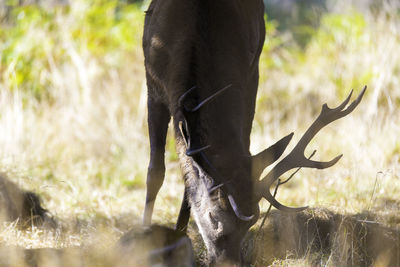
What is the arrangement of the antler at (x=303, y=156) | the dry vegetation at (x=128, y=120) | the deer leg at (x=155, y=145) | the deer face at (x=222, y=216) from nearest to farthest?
1. the deer face at (x=222, y=216)
2. the antler at (x=303, y=156)
3. the deer leg at (x=155, y=145)
4. the dry vegetation at (x=128, y=120)

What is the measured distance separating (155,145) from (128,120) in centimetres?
328

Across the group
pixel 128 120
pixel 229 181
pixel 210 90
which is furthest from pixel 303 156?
pixel 128 120

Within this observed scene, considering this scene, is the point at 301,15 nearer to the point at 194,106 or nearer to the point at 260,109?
the point at 260,109

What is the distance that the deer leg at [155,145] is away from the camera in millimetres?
4789

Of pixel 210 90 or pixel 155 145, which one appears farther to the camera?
pixel 155 145

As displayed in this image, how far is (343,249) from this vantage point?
13.1 feet

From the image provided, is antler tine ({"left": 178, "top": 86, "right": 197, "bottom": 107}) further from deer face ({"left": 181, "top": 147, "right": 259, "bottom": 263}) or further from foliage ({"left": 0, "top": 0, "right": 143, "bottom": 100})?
foliage ({"left": 0, "top": 0, "right": 143, "bottom": 100})

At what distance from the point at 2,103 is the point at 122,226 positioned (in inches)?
128

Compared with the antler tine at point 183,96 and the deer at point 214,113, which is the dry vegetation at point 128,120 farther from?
the antler tine at point 183,96

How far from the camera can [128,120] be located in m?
8.12

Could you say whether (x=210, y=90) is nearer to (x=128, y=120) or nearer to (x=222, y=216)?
(x=222, y=216)

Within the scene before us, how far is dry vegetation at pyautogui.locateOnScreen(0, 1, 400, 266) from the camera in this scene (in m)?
5.29

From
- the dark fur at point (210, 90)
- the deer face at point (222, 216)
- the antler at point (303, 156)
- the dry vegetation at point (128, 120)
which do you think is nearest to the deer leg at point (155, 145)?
the dark fur at point (210, 90)

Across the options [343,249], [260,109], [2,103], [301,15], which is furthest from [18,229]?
[301,15]
